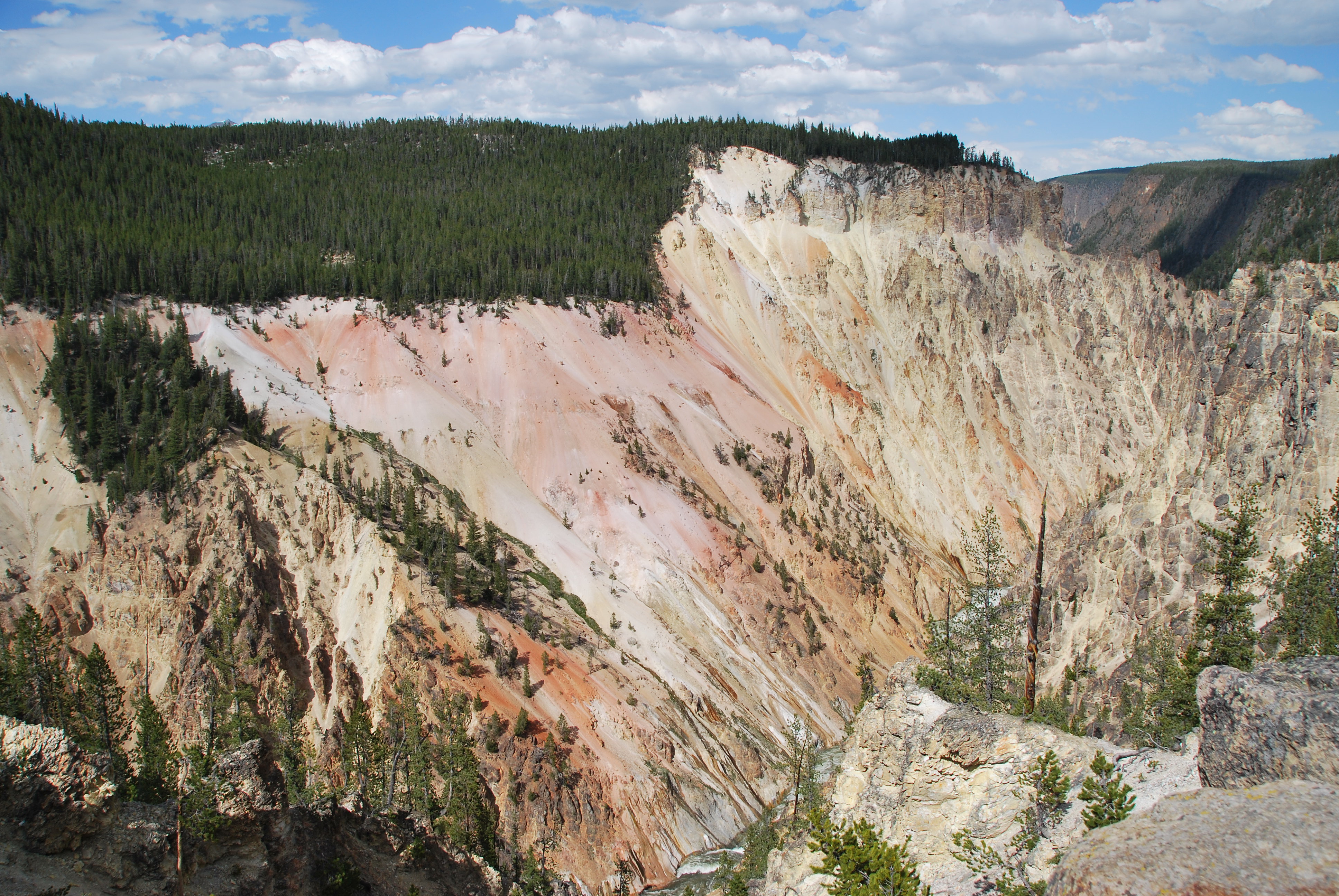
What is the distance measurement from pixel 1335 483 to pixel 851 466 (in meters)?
33.0

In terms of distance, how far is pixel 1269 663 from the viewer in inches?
492

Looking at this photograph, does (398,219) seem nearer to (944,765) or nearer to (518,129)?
(518,129)

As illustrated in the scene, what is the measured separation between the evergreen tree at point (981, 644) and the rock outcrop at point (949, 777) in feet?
14.5

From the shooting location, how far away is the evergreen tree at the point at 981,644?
2283cm

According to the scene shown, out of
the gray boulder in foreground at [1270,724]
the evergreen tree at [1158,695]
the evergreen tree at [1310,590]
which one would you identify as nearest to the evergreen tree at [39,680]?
the gray boulder in foreground at [1270,724]

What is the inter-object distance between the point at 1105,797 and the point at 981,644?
45.1 feet

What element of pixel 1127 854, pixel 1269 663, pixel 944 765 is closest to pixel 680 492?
Answer: pixel 944 765

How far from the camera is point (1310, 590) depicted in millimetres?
28375

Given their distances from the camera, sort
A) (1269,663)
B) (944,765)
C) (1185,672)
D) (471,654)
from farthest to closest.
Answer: (471,654)
(1185,672)
(944,765)
(1269,663)

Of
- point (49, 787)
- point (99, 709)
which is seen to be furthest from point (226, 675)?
point (49, 787)

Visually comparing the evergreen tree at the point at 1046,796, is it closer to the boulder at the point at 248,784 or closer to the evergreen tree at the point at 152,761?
the boulder at the point at 248,784

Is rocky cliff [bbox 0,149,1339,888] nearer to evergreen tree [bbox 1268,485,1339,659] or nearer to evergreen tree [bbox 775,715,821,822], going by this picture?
evergreen tree [bbox 775,715,821,822]

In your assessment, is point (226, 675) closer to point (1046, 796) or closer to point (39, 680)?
point (39, 680)

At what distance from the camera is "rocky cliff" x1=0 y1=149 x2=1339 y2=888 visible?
108 ft
